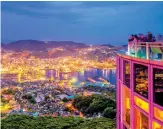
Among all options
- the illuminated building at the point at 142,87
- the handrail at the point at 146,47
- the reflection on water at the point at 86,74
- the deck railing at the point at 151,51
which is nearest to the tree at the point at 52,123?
the illuminated building at the point at 142,87

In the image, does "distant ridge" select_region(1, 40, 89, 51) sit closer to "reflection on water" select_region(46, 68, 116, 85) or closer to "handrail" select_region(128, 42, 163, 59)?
"reflection on water" select_region(46, 68, 116, 85)

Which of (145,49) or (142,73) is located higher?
(145,49)

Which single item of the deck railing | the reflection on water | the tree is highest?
the deck railing

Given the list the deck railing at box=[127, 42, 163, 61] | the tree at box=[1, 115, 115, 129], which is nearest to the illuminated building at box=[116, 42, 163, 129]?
the deck railing at box=[127, 42, 163, 61]

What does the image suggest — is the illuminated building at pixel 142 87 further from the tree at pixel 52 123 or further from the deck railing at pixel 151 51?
the tree at pixel 52 123

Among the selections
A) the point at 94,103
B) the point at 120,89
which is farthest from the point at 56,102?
the point at 120,89

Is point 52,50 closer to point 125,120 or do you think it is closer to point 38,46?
point 38,46

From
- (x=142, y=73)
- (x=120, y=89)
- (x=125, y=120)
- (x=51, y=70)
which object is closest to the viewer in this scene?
(x=142, y=73)

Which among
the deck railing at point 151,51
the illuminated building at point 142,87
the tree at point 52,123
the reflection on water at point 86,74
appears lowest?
the reflection on water at point 86,74
